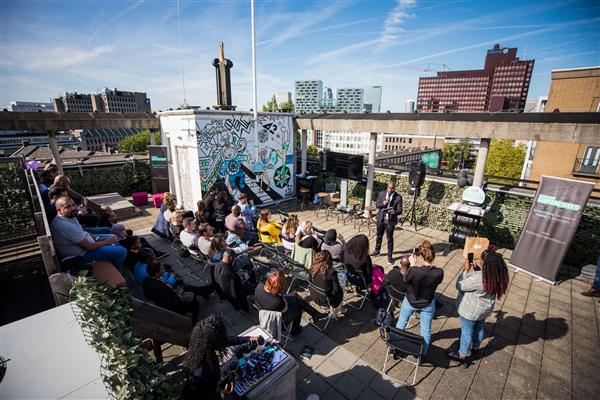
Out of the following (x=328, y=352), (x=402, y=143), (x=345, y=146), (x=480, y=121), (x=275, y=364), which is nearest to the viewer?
(x=275, y=364)

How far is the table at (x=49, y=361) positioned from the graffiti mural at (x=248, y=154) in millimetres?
7698

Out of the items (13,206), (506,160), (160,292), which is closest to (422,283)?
(160,292)

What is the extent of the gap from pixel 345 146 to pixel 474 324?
132 m

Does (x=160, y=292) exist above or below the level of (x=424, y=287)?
below

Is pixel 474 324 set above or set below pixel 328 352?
above

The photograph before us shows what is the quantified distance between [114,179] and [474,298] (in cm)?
1449

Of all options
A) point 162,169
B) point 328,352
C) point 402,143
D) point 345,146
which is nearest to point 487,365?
point 328,352

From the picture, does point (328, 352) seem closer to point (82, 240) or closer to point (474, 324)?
point (474, 324)

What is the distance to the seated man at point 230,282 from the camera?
191 inches

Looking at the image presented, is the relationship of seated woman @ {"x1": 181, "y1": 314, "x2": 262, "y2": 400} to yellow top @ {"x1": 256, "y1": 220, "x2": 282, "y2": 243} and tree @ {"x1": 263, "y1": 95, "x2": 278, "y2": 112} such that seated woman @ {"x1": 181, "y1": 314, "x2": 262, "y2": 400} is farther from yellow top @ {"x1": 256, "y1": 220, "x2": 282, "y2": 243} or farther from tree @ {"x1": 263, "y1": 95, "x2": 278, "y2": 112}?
tree @ {"x1": 263, "y1": 95, "x2": 278, "y2": 112}

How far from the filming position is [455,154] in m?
69.9

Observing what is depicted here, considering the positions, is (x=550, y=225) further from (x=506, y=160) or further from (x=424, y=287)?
(x=506, y=160)

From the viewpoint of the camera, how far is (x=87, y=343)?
7.79ft

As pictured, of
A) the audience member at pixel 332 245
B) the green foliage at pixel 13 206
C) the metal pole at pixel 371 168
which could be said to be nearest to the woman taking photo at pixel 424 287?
the audience member at pixel 332 245
